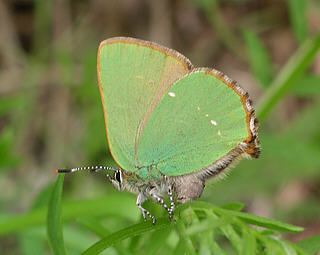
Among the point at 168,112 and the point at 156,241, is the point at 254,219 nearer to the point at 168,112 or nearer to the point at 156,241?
the point at 156,241

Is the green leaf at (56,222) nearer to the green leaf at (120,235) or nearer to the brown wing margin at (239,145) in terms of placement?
the green leaf at (120,235)

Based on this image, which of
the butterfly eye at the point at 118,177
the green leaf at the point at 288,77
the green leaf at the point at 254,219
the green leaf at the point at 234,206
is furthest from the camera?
the green leaf at the point at 288,77

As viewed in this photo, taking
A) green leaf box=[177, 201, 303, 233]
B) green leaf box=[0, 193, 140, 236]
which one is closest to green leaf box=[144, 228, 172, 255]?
green leaf box=[177, 201, 303, 233]

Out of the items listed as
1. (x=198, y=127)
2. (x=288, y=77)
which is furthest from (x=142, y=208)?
(x=288, y=77)

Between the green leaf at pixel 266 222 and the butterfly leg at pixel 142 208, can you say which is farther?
the butterfly leg at pixel 142 208

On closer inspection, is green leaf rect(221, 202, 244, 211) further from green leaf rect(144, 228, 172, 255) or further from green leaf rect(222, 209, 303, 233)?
green leaf rect(144, 228, 172, 255)

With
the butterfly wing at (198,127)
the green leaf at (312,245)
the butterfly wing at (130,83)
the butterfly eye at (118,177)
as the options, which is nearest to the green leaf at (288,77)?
the butterfly wing at (198,127)

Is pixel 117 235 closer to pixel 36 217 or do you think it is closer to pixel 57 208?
pixel 57 208

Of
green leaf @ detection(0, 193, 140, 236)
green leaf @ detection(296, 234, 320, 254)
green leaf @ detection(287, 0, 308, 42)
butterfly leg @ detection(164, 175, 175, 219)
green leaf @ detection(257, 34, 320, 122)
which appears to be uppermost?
green leaf @ detection(287, 0, 308, 42)
